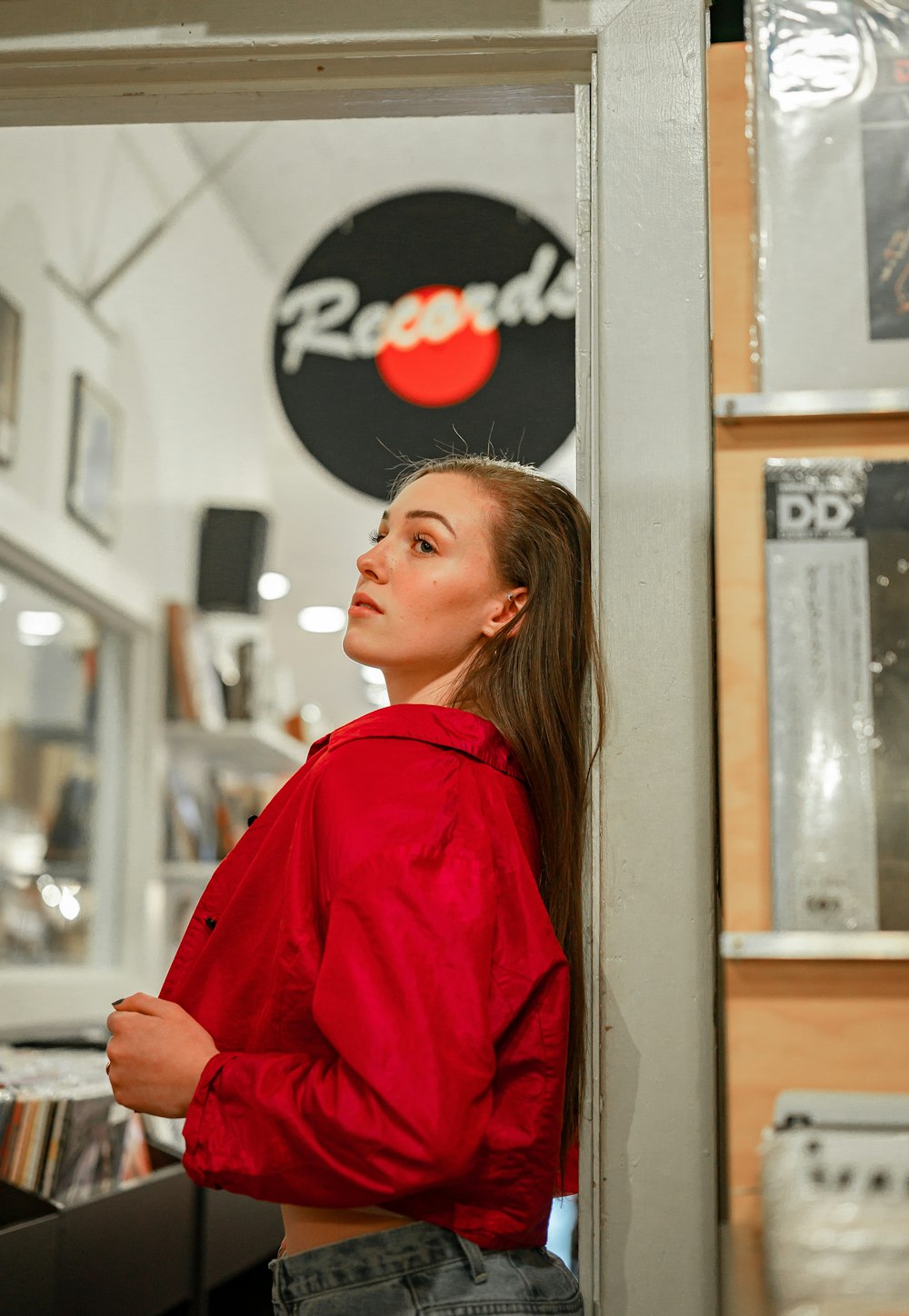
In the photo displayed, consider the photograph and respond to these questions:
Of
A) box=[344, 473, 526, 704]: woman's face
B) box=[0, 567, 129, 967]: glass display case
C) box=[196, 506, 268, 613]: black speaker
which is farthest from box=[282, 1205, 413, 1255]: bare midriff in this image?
box=[196, 506, 268, 613]: black speaker

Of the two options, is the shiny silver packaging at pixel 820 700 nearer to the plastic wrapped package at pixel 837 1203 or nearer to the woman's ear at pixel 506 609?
the plastic wrapped package at pixel 837 1203

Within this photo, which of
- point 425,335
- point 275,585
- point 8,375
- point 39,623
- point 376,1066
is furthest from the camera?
point 275,585

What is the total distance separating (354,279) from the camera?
355 cm

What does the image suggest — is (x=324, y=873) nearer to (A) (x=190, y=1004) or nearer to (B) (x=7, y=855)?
(A) (x=190, y=1004)

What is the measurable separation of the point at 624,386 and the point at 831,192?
336 mm

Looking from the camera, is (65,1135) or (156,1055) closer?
(156,1055)

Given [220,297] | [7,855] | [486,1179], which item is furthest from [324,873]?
[220,297]

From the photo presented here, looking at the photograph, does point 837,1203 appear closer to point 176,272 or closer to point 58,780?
point 58,780

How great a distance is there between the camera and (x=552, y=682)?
172cm

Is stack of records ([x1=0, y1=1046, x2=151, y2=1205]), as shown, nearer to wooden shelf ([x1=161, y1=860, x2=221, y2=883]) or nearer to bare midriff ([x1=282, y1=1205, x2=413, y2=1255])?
bare midriff ([x1=282, y1=1205, x2=413, y2=1255])

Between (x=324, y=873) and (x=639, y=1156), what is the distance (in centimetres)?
53

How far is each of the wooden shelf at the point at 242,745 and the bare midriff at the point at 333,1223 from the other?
375cm

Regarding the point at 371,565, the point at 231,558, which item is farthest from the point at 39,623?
the point at 371,565

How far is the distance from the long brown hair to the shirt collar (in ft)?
0.25
